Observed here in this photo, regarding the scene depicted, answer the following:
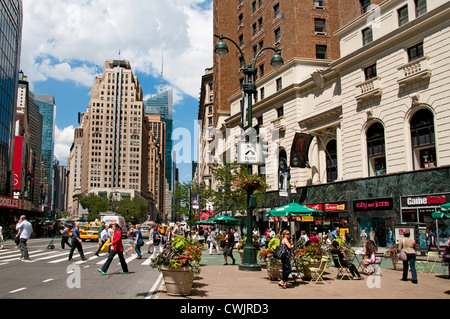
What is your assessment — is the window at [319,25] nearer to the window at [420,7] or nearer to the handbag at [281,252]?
the window at [420,7]

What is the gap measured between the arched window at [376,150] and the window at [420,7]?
7468mm

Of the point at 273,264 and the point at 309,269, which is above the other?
the point at 273,264

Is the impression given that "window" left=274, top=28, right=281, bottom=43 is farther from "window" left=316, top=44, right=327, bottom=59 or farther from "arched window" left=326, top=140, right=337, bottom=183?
"arched window" left=326, top=140, right=337, bottom=183

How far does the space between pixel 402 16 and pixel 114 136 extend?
15524cm

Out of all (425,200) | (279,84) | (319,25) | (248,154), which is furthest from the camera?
(279,84)

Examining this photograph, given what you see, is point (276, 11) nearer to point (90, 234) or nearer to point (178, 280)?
point (90, 234)

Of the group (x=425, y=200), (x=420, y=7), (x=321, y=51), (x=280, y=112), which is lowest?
(x=425, y=200)

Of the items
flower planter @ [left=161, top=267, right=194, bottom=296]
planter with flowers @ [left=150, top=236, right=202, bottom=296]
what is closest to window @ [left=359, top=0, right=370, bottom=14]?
planter with flowers @ [left=150, top=236, right=202, bottom=296]

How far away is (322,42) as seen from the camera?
39406mm

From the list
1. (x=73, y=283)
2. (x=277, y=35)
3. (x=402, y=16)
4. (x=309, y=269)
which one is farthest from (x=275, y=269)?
(x=277, y=35)

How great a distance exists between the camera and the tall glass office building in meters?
55.2

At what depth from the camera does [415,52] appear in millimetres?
25266

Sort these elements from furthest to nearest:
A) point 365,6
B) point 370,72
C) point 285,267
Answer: point 365,6 < point 370,72 < point 285,267
